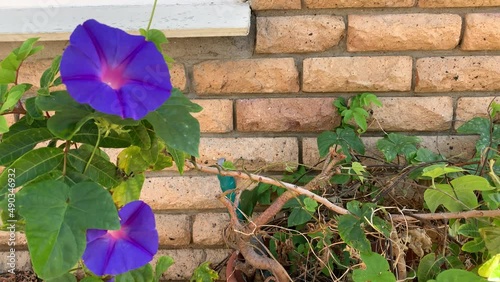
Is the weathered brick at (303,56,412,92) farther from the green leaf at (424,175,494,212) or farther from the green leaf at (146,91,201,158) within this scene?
the green leaf at (146,91,201,158)

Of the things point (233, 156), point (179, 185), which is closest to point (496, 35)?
point (233, 156)

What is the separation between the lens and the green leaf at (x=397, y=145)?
1286 millimetres

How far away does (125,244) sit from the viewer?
77 cm

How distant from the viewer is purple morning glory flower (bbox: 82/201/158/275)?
734 mm

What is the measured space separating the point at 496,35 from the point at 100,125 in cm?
103

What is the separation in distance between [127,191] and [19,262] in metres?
0.83

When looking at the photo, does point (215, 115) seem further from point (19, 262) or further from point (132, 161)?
point (19, 262)

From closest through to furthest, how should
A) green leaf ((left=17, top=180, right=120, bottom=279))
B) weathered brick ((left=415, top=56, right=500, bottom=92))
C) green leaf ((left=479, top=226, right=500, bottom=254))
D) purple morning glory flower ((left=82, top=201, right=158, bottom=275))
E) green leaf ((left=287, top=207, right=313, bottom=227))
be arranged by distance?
green leaf ((left=17, top=180, right=120, bottom=279)) → purple morning glory flower ((left=82, top=201, right=158, bottom=275)) → green leaf ((left=479, top=226, right=500, bottom=254)) → green leaf ((left=287, top=207, right=313, bottom=227)) → weathered brick ((left=415, top=56, right=500, bottom=92))

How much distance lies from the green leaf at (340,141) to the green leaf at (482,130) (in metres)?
0.26

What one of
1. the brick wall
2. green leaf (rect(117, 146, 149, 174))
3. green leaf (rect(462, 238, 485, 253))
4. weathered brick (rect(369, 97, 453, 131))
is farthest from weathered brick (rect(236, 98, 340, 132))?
green leaf (rect(117, 146, 149, 174))

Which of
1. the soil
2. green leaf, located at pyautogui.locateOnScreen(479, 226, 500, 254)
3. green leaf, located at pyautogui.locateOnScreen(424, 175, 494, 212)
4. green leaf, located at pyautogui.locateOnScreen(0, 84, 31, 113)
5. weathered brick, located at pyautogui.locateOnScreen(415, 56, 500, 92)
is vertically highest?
green leaf, located at pyautogui.locateOnScreen(0, 84, 31, 113)

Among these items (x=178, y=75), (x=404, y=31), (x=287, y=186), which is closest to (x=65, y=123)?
(x=287, y=186)

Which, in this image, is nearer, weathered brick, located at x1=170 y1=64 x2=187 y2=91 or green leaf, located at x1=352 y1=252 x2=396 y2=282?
green leaf, located at x1=352 y1=252 x2=396 y2=282

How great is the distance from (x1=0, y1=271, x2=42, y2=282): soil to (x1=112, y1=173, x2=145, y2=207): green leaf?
76 cm
